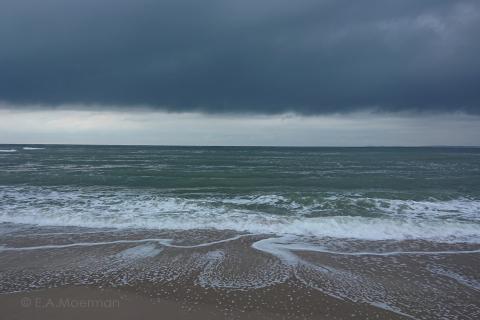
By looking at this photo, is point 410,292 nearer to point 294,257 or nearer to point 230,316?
point 294,257

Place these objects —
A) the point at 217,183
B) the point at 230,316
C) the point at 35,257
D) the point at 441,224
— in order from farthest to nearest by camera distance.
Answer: the point at 217,183
the point at 441,224
the point at 35,257
the point at 230,316

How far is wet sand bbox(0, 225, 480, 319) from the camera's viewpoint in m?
5.89

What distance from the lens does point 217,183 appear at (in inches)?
979

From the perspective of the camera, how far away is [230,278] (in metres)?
7.29

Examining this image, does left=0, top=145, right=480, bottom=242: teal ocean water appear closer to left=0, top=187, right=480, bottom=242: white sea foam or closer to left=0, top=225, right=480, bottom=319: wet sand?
left=0, top=187, right=480, bottom=242: white sea foam

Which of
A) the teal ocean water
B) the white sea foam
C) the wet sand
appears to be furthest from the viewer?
the teal ocean water

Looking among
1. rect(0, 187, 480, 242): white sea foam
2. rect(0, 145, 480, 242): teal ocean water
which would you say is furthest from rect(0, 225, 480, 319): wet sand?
rect(0, 145, 480, 242): teal ocean water

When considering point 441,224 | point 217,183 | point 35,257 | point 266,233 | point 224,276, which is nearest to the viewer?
point 224,276

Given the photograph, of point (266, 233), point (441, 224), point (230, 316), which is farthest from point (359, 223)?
point (230, 316)

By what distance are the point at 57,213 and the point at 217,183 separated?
1305 cm

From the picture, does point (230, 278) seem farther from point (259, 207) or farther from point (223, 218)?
point (259, 207)

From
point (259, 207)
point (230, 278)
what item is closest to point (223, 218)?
point (259, 207)

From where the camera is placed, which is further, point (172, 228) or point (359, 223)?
point (359, 223)

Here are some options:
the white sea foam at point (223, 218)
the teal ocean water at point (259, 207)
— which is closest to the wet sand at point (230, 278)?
the white sea foam at point (223, 218)
